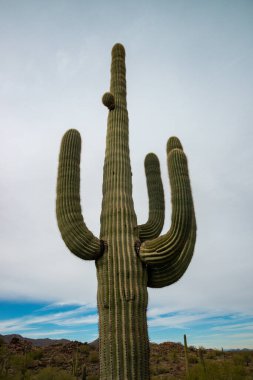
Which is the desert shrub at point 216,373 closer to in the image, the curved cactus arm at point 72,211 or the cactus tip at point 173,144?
the cactus tip at point 173,144

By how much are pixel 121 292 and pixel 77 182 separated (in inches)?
79.0

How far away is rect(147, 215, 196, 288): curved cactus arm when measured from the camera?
546cm

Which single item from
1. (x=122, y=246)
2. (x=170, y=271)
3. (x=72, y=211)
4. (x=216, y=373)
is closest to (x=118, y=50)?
(x=72, y=211)

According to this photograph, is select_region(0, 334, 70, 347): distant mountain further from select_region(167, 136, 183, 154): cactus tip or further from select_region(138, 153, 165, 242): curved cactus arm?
select_region(167, 136, 183, 154): cactus tip

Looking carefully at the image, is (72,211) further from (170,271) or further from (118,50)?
(118,50)

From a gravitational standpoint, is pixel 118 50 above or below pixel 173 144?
above

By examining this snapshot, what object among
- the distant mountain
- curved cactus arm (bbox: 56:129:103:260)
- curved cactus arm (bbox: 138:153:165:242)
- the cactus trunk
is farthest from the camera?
the distant mountain

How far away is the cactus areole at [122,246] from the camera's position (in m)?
4.62

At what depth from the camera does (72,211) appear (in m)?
5.47

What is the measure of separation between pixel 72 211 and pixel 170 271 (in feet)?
6.23

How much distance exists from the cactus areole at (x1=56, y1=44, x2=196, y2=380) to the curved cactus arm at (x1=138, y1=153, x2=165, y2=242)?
3 centimetres

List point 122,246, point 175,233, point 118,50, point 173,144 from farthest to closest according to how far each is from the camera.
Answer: point 118,50 < point 173,144 < point 122,246 < point 175,233

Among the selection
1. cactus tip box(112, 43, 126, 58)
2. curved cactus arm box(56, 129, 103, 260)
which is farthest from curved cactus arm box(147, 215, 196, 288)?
cactus tip box(112, 43, 126, 58)

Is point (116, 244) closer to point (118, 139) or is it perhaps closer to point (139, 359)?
point (139, 359)
